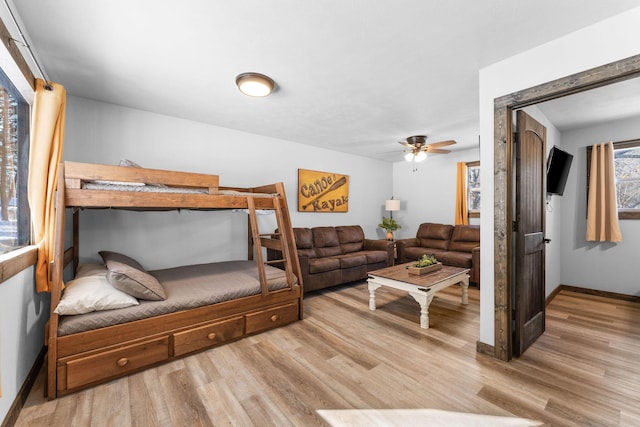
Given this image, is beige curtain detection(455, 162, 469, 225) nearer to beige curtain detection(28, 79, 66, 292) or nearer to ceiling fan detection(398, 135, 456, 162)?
ceiling fan detection(398, 135, 456, 162)

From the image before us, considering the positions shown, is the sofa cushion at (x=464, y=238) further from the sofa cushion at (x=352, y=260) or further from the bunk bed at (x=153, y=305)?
the bunk bed at (x=153, y=305)

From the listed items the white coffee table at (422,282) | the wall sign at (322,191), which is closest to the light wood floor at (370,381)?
the white coffee table at (422,282)

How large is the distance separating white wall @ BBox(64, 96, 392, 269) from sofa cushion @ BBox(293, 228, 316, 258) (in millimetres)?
384

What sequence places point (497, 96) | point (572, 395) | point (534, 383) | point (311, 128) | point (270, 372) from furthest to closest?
point (311, 128)
point (497, 96)
point (270, 372)
point (534, 383)
point (572, 395)

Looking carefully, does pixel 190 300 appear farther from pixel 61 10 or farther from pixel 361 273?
pixel 361 273

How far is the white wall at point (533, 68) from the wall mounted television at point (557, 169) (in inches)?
73.8

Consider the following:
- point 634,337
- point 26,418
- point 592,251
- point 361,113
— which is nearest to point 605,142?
point 592,251

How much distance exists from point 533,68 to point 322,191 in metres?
3.52

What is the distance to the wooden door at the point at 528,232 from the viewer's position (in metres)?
2.15

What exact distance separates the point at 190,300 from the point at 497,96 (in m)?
3.04

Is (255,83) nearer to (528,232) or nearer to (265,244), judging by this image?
(265,244)

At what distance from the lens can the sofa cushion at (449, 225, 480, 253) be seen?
185 inches

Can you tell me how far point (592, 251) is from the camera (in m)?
3.80

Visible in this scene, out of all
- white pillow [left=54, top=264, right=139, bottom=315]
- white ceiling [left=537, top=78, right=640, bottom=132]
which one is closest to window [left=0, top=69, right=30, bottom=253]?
white pillow [left=54, top=264, right=139, bottom=315]
